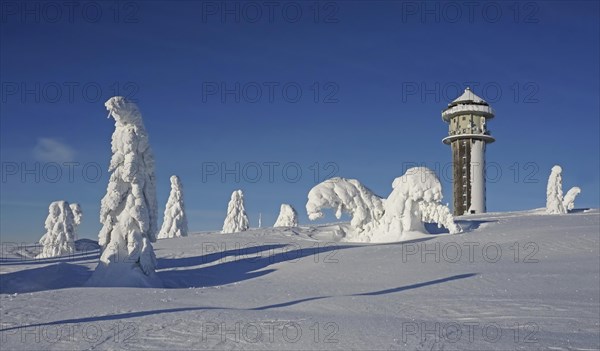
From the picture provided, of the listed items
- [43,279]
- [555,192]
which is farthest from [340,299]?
[555,192]

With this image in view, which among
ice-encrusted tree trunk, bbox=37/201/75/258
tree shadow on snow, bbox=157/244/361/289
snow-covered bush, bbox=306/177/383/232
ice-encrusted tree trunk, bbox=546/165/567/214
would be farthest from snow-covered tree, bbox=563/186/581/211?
ice-encrusted tree trunk, bbox=37/201/75/258

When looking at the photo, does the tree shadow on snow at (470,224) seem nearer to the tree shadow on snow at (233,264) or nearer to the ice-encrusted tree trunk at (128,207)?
the tree shadow on snow at (233,264)

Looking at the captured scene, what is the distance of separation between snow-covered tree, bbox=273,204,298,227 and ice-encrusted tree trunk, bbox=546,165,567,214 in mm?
25800

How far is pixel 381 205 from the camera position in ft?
115

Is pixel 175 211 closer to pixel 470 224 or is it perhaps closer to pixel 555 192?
pixel 470 224

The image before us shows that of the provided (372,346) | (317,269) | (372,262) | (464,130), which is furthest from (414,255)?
(464,130)

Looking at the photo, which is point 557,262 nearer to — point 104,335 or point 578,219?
point 578,219

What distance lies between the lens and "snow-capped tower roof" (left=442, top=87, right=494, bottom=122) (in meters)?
56.6

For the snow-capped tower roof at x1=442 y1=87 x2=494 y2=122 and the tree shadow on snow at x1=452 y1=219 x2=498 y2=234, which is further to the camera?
the snow-capped tower roof at x1=442 y1=87 x2=494 y2=122

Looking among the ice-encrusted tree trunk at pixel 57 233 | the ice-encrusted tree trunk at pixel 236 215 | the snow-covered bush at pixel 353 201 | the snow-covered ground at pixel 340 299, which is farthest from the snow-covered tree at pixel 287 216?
the snow-covered ground at pixel 340 299

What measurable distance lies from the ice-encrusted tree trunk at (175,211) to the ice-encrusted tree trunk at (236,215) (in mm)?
6358

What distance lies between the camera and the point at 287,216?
195ft

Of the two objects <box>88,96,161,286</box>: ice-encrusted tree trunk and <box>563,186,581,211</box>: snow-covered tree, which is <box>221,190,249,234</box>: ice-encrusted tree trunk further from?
<box>88,96,161,286</box>: ice-encrusted tree trunk

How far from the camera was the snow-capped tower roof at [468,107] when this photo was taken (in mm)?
56625
